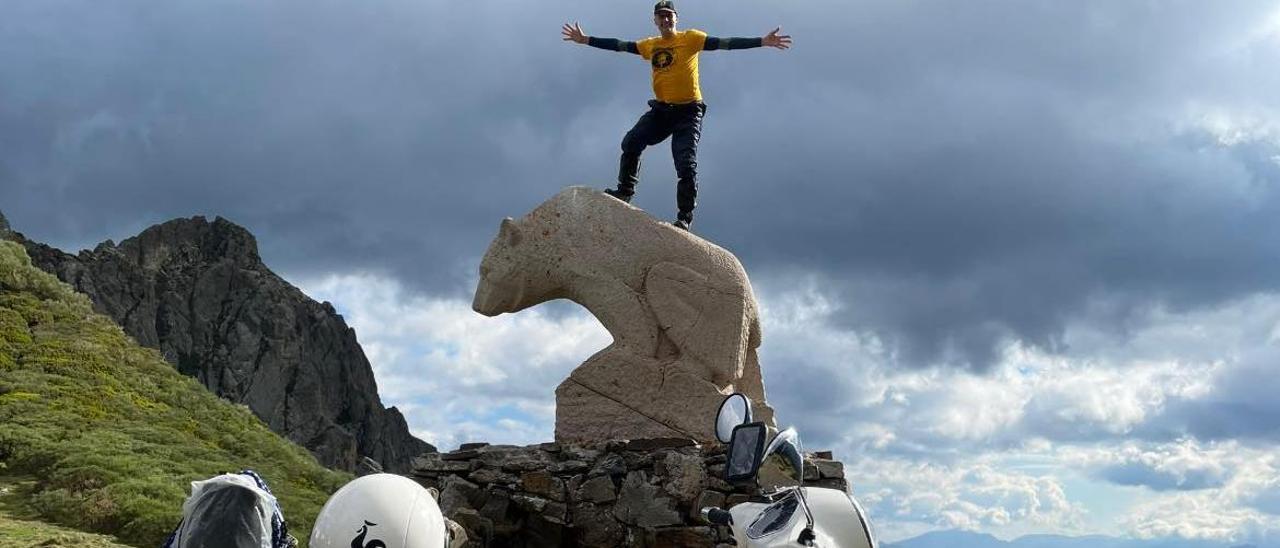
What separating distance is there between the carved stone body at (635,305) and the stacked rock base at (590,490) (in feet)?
1.21

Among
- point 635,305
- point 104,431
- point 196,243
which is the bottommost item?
point 635,305

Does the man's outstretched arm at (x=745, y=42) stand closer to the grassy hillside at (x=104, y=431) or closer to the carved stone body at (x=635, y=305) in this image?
the carved stone body at (x=635, y=305)

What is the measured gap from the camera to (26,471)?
16.0 metres

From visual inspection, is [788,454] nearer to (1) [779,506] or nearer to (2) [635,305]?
(1) [779,506]

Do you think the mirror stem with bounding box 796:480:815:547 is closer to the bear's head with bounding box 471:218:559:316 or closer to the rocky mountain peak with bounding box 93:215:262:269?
the bear's head with bounding box 471:218:559:316

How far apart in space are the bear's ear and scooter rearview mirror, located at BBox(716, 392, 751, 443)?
499 centimetres

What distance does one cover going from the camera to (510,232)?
10242 mm

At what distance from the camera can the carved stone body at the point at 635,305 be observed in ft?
31.3

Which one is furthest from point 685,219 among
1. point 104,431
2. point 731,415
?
point 104,431

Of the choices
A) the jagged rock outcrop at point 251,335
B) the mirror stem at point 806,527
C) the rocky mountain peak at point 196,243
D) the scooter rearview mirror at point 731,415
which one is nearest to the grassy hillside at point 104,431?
the scooter rearview mirror at point 731,415

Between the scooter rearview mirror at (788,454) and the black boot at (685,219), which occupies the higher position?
the black boot at (685,219)

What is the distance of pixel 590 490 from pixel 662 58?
12.3ft

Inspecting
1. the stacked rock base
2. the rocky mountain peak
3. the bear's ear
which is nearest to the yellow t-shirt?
the bear's ear

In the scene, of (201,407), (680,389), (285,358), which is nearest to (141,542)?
(680,389)
